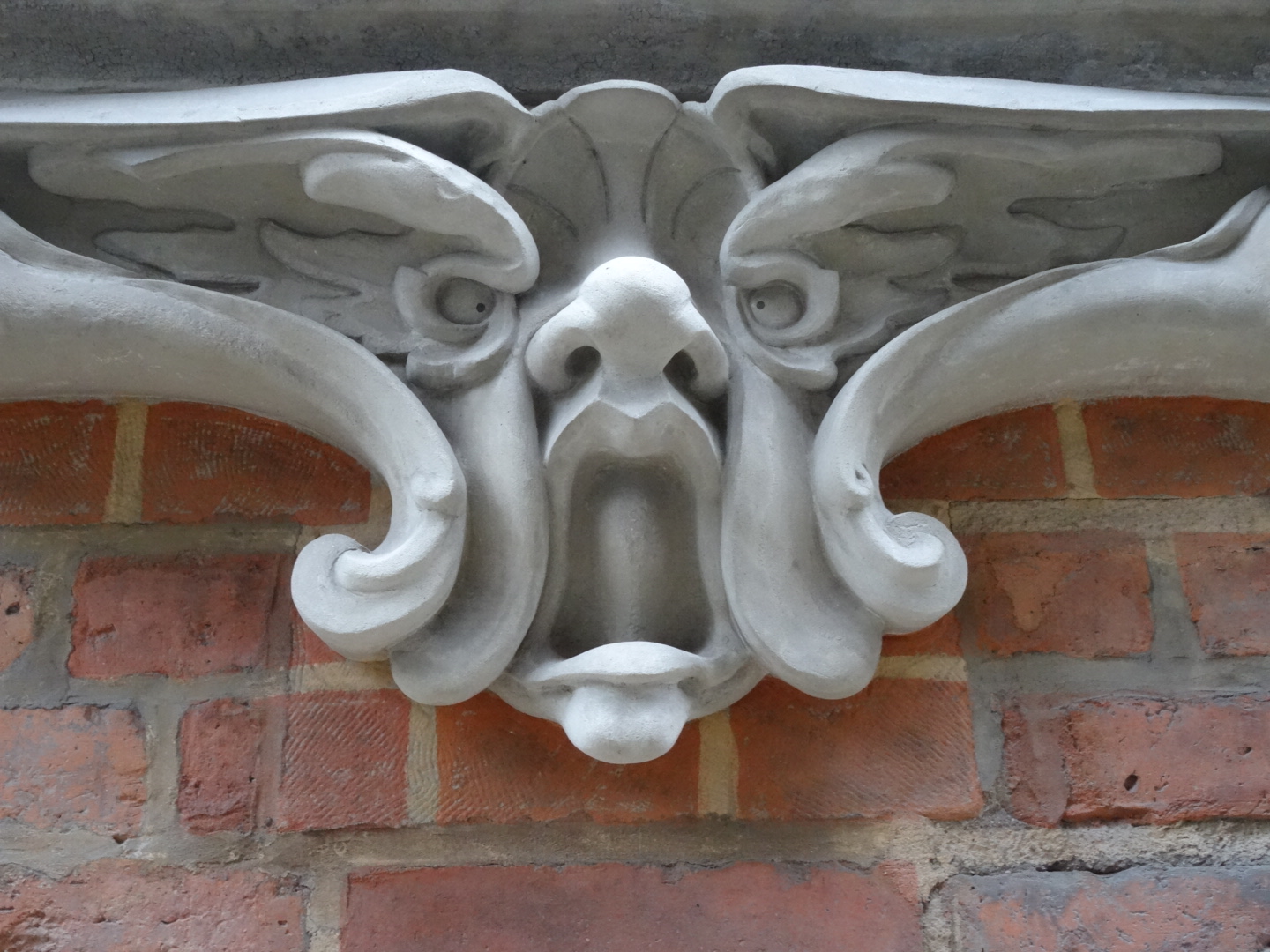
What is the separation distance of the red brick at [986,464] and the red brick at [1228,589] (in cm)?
11

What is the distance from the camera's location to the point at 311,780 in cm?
70

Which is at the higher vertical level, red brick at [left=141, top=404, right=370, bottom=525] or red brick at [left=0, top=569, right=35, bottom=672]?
red brick at [left=141, top=404, right=370, bottom=525]

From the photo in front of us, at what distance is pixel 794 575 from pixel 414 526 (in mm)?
234

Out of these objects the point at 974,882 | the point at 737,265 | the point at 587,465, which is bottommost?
the point at 974,882

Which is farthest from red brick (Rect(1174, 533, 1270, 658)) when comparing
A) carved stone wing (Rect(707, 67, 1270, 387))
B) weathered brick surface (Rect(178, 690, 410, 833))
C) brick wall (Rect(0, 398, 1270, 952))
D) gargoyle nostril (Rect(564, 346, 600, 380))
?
weathered brick surface (Rect(178, 690, 410, 833))

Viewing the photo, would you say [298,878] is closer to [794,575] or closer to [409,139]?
[794,575]

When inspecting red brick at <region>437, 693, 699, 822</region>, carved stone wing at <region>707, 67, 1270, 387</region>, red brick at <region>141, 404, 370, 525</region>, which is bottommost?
red brick at <region>437, 693, 699, 822</region>

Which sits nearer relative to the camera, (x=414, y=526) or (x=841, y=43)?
(x=414, y=526)

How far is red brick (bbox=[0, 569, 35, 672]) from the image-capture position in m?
0.73

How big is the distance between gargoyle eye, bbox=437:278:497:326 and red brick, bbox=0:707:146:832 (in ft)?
1.12

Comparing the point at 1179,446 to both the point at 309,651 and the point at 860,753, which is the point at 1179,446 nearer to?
the point at 860,753

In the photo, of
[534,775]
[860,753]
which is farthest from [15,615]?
[860,753]

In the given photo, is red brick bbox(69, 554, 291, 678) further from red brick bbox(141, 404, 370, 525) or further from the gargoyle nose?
the gargoyle nose

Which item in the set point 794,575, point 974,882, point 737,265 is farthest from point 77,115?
point 974,882
